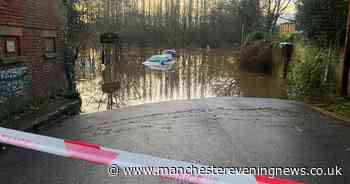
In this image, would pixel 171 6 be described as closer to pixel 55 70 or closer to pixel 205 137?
pixel 55 70

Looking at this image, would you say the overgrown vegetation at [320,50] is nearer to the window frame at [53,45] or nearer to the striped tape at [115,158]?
the striped tape at [115,158]

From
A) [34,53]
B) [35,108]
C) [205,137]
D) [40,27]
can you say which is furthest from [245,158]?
[40,27]

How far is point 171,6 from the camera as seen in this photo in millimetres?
44594

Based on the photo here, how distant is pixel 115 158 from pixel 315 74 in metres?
9.54

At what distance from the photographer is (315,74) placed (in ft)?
33.5

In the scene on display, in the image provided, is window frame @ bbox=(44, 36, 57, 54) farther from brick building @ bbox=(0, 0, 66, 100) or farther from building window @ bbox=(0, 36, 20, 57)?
building window @ bbox=(0, 36, 20, 57)

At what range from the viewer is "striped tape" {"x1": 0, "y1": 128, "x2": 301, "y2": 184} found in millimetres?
2012

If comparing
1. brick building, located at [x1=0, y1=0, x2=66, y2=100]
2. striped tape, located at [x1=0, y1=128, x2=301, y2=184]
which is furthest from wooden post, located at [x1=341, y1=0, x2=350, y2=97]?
brick building, located at [x1=0, y1=0, x2=66, y2=100]

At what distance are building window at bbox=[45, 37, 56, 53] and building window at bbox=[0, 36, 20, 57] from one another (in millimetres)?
1457

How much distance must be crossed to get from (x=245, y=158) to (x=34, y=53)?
529 centimetres

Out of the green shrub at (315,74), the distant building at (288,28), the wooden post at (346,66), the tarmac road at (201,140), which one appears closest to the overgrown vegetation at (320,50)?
the green shrub at (315,74)

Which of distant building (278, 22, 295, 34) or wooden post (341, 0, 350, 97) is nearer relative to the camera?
wooden post (341, 0, 350, 97)

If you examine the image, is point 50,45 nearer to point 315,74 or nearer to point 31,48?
point 31,48

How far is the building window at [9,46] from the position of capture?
5.48m
